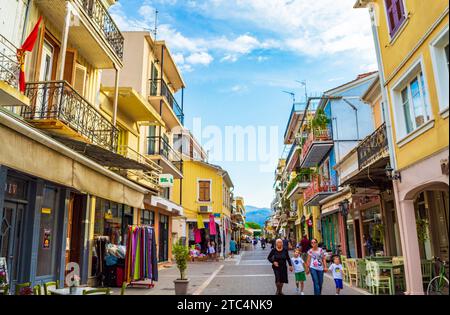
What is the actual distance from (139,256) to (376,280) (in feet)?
23.0

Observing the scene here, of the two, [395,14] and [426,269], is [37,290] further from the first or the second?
[395,14]

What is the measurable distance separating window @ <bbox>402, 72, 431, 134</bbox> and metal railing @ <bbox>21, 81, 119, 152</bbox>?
793 centimetres

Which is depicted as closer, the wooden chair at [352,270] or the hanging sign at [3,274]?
the hanging sign at [3,274]

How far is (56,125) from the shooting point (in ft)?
27.8

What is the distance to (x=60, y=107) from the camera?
8.59m

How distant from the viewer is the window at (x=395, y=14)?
8.77m

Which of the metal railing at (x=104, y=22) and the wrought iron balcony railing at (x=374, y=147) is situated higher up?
the metal railing at (x=104, y=22)

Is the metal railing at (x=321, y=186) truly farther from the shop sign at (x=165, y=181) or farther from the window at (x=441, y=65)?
the window at (x=441, y=65)

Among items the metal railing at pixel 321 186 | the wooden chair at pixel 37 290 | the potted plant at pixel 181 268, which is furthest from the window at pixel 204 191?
the wooden chair at pixel 37 290

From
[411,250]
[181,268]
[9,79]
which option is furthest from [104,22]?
[411,250]

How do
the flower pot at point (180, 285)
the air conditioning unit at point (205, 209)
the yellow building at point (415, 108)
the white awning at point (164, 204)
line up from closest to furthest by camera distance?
the yellow building at point (415, 108), the flower pot at point (180, 285), the white awning at point (164, 204), the air conditioning unit at point (205, 209)

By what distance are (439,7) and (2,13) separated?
29.4 ft

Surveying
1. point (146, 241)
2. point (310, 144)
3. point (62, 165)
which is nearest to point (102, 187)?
point (62, 165)

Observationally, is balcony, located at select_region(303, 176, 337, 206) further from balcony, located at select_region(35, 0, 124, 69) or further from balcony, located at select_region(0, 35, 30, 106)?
balcony, located at select_region(0, 35, 30, 106)
